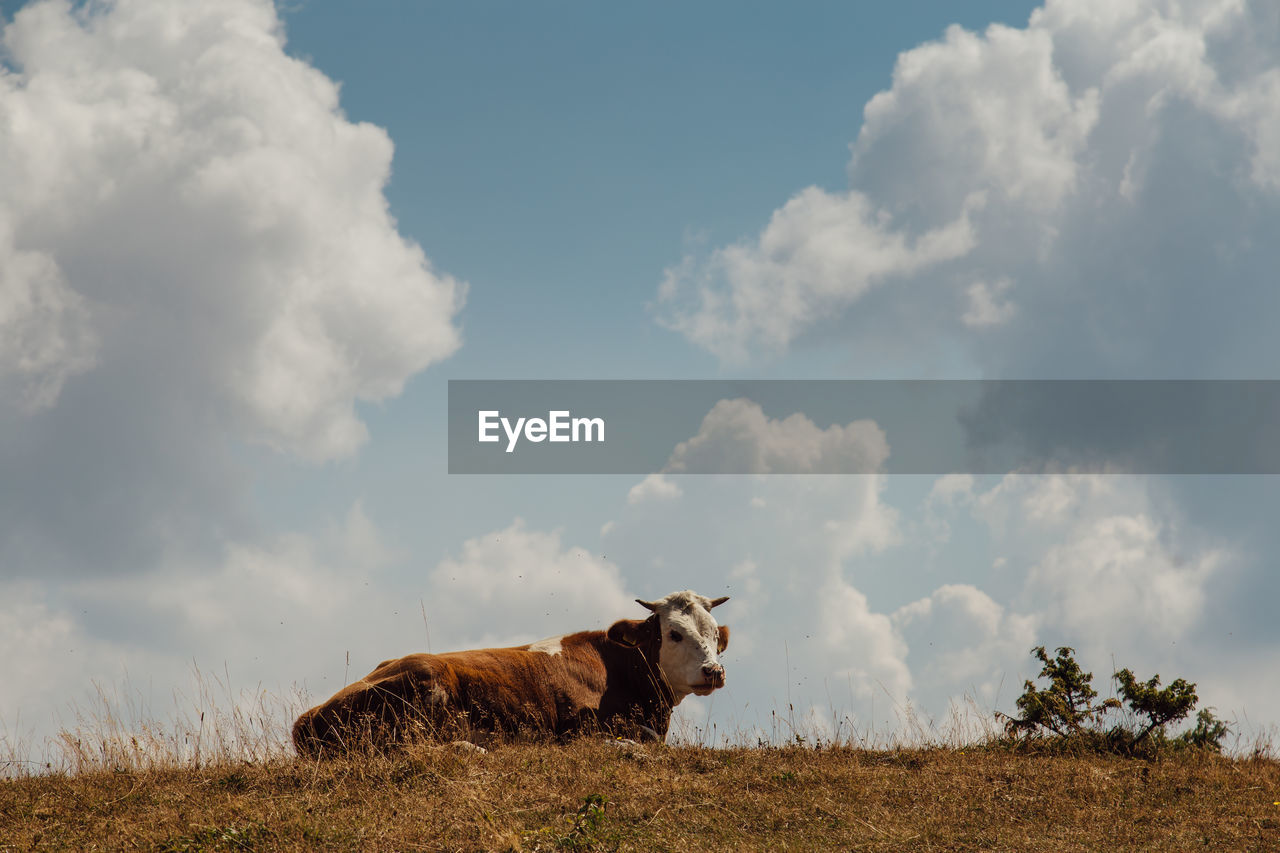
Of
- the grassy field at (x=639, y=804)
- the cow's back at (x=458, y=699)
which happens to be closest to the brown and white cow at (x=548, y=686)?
the cow's back at (x=458, y=699)

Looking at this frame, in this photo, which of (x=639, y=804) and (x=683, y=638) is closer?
(x=639, y=804)

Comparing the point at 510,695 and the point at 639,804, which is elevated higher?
the point at 510,695

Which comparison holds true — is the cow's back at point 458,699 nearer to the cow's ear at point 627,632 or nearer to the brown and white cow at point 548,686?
the brown and white cow at point 548,686

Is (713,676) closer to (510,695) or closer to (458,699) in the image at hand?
(510,695)

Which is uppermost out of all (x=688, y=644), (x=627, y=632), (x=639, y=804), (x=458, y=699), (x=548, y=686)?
(x=627, y=632)

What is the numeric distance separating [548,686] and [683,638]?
1952 mm

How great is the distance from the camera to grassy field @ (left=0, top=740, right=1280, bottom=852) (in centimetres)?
893

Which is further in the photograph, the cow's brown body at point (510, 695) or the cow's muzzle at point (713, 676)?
the cow's muzzle at point (713, 676)

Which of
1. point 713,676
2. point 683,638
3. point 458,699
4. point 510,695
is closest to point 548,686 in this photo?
point 510,695

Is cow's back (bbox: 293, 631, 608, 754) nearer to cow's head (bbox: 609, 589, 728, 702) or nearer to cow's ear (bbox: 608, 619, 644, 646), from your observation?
cow's ear (bbox: 608, 619, 644, 646)

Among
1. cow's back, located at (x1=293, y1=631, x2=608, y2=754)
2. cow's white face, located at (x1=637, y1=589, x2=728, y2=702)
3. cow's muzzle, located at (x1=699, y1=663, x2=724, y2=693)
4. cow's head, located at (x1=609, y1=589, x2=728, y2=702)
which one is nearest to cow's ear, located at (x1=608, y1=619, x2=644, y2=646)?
cow's head, located at (x1=609, y1=589, x2=728, y2=702)

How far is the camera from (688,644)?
1425 cm

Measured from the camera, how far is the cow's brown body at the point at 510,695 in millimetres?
12719

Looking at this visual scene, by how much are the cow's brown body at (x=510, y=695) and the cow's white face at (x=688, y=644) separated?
0.72ft
